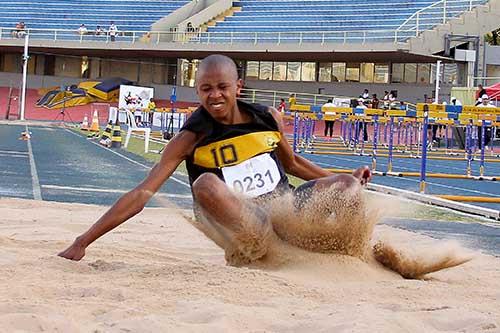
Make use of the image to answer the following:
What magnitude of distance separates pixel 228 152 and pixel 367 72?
41.3 m

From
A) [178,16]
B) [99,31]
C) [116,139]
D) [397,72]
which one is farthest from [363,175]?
[178,16]

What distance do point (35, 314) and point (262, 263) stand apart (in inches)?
58.7

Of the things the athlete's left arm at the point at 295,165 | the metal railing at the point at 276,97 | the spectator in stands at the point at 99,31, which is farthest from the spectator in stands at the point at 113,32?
the athlete's left arm at the point at 295,165

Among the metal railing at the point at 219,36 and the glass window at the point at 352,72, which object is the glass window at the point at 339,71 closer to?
the glass window at the point at 352,72

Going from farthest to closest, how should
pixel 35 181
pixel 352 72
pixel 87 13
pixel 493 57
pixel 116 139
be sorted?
pixel 87 13, pixel 352 72, pixel 493 57, pixel 116 139, pixel 35 181

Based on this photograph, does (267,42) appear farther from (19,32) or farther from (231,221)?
(231,221)

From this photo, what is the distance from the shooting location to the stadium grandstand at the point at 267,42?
38656mm

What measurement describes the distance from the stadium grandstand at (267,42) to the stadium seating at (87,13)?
0.19 ft

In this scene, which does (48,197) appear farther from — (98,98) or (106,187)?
(98,98)

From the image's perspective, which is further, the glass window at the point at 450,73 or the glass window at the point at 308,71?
the glass window at the point at 308,71

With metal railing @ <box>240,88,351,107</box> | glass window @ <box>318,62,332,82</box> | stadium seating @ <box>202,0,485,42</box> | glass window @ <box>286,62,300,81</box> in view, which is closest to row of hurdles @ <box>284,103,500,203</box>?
stadium seating @ <box>202,0,485,42</box>

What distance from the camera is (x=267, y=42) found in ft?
145

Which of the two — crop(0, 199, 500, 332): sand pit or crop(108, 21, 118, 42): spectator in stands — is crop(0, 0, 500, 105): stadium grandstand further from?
crop(0, 199, 500, 332): sand pit

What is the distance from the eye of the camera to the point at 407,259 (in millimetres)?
4691
